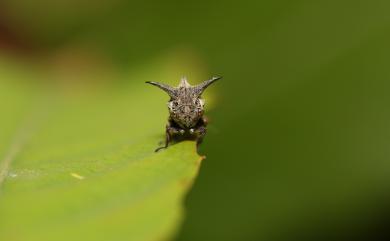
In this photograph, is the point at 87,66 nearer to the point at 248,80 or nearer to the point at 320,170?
the point at 248,80

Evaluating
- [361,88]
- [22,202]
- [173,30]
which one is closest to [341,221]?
[361,88]

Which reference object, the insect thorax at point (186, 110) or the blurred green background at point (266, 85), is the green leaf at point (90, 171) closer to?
the insect thorax at point (186, 110)

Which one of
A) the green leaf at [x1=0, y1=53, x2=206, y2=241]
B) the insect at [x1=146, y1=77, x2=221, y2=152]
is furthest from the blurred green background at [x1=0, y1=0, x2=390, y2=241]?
the green leaf at [x1=0, y1=53, x2=206, y2=241]

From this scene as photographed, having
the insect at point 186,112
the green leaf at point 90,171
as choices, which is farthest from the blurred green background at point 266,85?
the green leaf at point 90,171

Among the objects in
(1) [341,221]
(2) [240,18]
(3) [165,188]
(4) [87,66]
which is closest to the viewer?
(3) [165,188]

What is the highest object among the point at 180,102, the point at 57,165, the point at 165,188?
the point at 180,102

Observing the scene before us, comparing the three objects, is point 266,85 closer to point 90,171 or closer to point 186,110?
point 186,110
